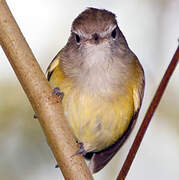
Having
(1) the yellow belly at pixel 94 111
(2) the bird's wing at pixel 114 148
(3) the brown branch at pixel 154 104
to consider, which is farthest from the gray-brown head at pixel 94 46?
(3) the brown branch at pixel 154 104

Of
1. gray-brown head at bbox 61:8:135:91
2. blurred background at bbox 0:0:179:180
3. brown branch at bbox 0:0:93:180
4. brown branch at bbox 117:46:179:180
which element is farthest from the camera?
blurred background at bbox 0:0:179:180

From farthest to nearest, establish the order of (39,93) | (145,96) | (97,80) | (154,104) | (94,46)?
(145,96) → (97,80) → (94,46) → (39,93) → (154,104)

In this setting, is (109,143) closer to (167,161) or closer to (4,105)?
(4,105)

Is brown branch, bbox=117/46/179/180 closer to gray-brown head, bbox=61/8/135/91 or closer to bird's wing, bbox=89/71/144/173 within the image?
gray-brown head, bbox=61/8/135/91

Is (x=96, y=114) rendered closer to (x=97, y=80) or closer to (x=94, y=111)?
(x=94, y=111)

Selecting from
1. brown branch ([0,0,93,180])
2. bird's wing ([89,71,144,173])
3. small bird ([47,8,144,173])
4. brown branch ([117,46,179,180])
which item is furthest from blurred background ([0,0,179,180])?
brown branch ([117,46,179,180])

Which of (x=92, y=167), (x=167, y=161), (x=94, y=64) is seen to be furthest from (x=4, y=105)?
(x=167, y=161)

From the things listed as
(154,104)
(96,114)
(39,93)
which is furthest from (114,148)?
(154,104)
